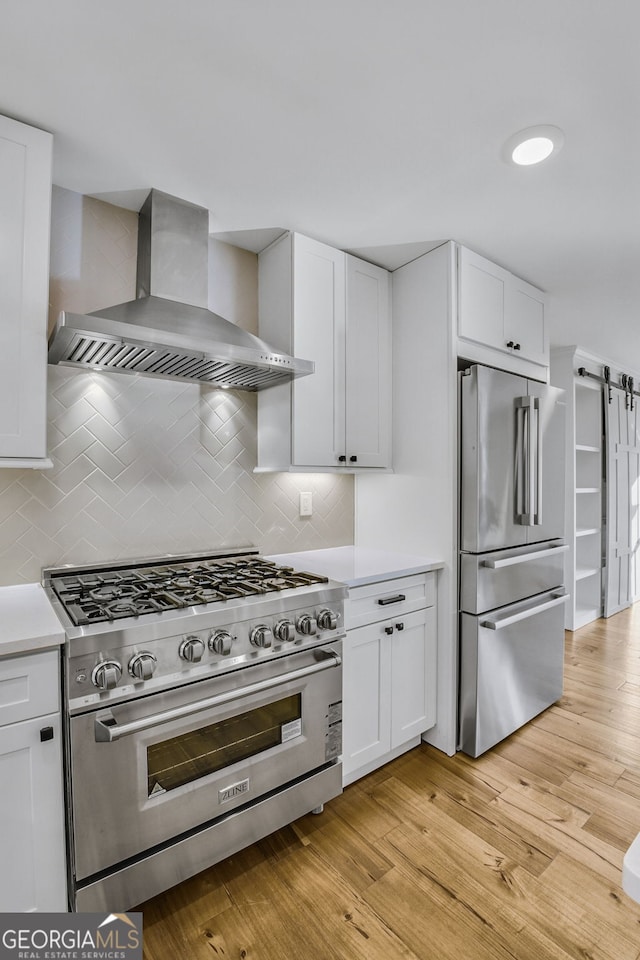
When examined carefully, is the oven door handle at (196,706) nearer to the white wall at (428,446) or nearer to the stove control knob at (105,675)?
the stove control knob at (105,675)

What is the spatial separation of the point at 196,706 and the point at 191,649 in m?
0.19

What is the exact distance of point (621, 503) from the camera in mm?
4980

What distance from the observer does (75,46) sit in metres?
1.31

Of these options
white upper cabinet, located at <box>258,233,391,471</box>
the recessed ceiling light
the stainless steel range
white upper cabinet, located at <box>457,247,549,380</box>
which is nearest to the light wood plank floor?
the stainless steel range

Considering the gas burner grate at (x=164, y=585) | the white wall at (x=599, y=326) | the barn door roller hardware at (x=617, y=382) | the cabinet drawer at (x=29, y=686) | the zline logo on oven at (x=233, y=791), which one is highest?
the white wall at (x=599, y=326)

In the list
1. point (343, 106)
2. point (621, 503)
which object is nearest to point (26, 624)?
point (343, 106)

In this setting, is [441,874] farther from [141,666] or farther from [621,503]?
[621,503]

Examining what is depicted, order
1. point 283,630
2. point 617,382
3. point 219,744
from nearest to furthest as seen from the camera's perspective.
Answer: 1. point 219,744
2. point 283,630
3. point 617,382

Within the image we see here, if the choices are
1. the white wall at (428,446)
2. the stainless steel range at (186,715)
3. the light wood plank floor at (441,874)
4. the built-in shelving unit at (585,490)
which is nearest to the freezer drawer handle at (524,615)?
the white wall at (428,446)

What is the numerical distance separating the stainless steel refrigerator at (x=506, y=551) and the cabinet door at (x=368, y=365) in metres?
0.45

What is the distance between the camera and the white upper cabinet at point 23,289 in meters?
1.53

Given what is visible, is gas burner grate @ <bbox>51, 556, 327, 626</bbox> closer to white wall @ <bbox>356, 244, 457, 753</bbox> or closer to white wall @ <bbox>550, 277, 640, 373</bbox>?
white wall @ <bbox>356, 244, 457, 753</bbox>

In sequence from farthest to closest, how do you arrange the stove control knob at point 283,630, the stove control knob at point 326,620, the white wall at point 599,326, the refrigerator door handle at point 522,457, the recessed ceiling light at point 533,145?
the white wall at point 599,326 < the refrigerator door handle at point 522,457 < the stove control knob at point 326,620 < the stove control knob at point 283,630 < the recessed ceiling light at point 533,145

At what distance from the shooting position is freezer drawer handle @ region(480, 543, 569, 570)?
7.61 ft
